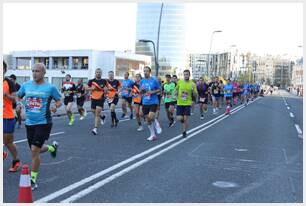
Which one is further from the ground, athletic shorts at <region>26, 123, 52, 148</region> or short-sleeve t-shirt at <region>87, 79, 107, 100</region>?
short-sleeve t-shirt at <region>87, 79, 107, 100</region>

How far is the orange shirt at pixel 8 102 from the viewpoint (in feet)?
23.2

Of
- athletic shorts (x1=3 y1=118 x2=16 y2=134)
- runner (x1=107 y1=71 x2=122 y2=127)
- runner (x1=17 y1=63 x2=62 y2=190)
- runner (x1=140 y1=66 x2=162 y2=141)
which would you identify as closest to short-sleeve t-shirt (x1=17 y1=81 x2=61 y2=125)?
runner (x1=17 y1=63 x2=62 y2=190)

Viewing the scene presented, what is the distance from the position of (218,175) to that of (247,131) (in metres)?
7.29

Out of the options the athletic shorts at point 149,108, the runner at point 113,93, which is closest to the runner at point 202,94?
the runner at point 113,93

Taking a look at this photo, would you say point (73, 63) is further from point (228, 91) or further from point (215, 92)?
point (215, 92)

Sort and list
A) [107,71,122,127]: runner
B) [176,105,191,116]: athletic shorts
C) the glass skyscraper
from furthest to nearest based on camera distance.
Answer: the glass skyscraper → [107,71,122,127]: runner → [176,105,191,116]: athletic shorts

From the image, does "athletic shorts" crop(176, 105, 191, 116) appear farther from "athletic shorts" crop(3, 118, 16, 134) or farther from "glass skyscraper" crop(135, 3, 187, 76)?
"glass skyscraper" crop(135, 3, 187, 76)

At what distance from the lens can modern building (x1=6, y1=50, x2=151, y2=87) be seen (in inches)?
3182

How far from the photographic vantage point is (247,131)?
14.4m

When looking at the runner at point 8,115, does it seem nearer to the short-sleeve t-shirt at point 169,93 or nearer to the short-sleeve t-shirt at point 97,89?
the short-sleeve t-shirt at point 97,89

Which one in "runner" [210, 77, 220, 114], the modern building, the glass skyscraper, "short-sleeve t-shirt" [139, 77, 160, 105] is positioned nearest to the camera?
"short-sleeve t-shirt" [139, 77, 160, 105]

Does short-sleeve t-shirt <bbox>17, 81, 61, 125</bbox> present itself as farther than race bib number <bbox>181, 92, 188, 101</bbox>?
No

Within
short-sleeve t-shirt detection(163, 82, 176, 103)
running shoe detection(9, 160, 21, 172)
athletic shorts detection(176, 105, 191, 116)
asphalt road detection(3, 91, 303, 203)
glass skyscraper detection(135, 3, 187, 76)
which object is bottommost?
asphalt road detection(3, 91, 303, 203)

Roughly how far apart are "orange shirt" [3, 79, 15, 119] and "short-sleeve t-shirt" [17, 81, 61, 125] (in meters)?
0.69
